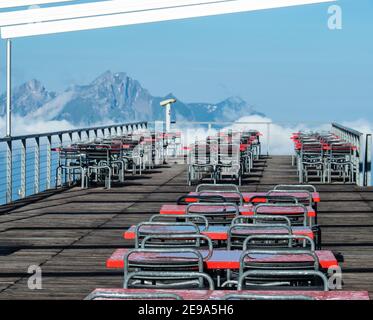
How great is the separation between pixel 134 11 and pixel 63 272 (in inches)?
203

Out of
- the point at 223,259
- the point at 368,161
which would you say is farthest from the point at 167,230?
the point at 368,161

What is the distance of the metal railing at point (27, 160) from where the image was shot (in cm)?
1398

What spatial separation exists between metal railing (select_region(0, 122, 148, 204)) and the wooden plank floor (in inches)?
15.1

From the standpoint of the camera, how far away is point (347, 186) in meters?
16.8

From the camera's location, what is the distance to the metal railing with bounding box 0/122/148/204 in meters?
14.0

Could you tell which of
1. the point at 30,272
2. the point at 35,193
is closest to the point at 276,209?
the point at 30,272

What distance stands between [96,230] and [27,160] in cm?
435

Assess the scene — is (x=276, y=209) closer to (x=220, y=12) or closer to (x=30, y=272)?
(x=30, y=272)

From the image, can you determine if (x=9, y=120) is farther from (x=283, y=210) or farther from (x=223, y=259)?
(x=223, y=259)

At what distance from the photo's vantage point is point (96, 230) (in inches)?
423

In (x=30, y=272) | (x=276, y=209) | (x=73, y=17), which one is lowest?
(x=30, y=272)

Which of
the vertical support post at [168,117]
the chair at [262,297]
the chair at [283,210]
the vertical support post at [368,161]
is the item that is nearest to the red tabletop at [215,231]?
the chair at [283,210]

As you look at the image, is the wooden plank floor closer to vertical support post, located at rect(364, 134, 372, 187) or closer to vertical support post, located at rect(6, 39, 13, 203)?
vertical support post, located at rect(6, 39, 13, 203)

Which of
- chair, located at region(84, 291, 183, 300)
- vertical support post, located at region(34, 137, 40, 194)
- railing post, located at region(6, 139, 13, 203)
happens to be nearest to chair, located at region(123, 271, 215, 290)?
chair, located at region(84, 291, 183, 300)
